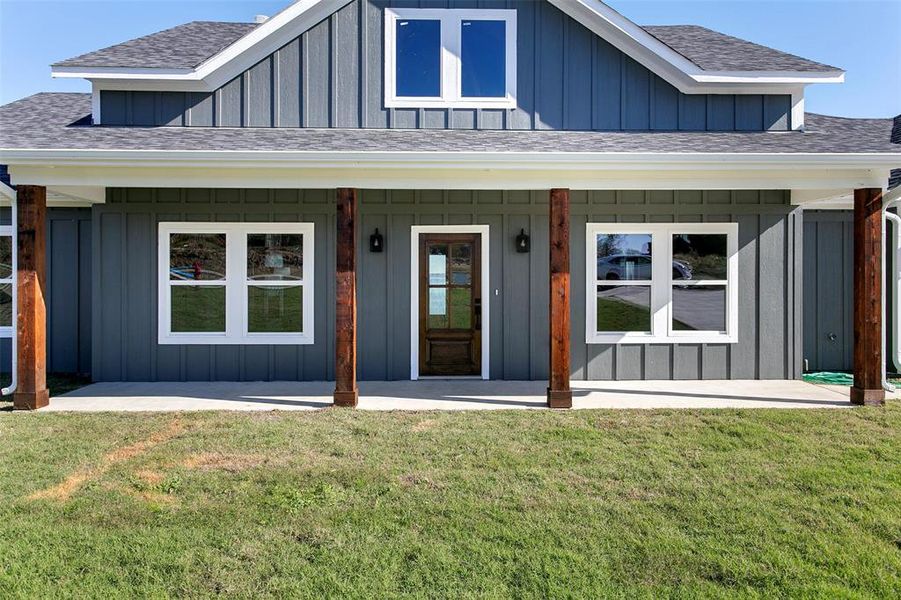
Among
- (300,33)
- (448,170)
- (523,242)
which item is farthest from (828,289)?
(300,33)

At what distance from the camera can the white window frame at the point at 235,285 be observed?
8.30m

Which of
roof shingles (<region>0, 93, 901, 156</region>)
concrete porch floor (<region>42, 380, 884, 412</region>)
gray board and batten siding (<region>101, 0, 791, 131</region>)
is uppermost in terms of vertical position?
gray board and batten siding (<region>101, 0, 791, 131</region>)

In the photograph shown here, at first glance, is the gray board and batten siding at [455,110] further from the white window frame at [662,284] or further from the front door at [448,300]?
the front door at [448,300]

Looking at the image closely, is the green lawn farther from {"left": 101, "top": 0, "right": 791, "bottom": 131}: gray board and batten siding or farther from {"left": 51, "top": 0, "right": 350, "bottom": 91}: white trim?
{"left": 51, "top": 0, "right": 350, "bottom": 91}: white trim

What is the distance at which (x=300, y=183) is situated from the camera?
21.8ft

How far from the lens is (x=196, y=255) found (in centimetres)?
837

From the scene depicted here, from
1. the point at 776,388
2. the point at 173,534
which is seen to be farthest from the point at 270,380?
the point at 776,388

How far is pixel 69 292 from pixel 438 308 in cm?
552

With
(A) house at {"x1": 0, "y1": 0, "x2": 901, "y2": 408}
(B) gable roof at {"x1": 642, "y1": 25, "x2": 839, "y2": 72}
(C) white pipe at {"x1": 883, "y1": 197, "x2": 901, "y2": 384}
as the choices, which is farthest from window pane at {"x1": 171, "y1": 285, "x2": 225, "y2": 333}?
(C) white pipe at {"x1": 883, "y1": 197, "x2": 901, "y2": 384}

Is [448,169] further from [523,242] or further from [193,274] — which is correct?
[193,274]

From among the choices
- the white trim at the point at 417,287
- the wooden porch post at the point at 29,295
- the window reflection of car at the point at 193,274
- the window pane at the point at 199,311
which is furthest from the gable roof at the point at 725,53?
the wooden porch post at the point at 29,295

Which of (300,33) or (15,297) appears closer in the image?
(15,297)

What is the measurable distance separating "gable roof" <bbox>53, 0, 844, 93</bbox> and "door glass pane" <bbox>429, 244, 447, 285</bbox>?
3.46 meters

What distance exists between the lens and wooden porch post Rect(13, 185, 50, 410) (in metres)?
6.48
